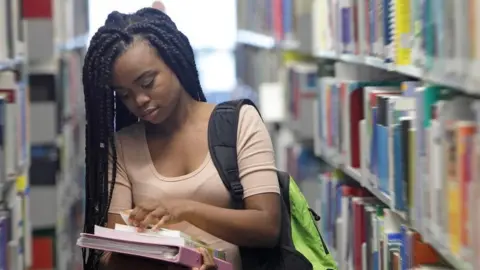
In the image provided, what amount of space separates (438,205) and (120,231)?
2.28 feet

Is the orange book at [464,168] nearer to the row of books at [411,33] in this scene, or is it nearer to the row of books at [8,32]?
the row of books at [411,33]

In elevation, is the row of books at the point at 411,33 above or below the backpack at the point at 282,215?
above

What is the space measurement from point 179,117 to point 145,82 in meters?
0.13

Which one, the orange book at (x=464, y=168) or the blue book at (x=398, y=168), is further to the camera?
the blue book at (x=398, y=168)

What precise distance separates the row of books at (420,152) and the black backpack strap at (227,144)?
431mm

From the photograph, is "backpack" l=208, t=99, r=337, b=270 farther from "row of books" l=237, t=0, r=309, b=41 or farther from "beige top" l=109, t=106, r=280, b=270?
"row of books" l=237, t=0, r=309, b=41

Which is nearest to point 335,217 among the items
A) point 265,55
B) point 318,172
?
point 318,172

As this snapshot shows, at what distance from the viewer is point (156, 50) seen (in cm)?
211

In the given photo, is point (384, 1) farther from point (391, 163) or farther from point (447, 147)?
point (447, 147)

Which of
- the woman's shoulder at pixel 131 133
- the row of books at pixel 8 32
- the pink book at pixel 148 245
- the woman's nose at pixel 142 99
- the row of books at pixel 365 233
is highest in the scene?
the row of books at pixel 8 32

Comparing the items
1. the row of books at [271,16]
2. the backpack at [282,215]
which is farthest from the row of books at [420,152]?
the row of books at [271,16]

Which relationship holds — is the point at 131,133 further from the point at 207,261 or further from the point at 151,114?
the point at 207,261

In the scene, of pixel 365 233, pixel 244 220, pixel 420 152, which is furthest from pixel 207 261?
pixel 365 233

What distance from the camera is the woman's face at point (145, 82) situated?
2074 millimetres
